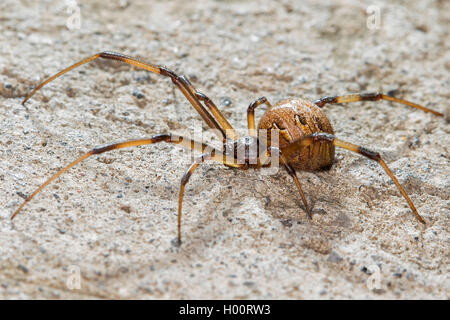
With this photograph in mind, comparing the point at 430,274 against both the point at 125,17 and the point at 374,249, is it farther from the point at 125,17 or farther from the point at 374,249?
the point at 125,17

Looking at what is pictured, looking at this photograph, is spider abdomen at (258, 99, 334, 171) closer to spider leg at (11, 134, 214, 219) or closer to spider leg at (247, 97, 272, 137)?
spider leg at (247, 97, 272, 137)

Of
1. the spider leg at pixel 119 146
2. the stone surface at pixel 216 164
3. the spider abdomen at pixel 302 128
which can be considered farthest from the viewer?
the spider abdomen at pixel 302 128

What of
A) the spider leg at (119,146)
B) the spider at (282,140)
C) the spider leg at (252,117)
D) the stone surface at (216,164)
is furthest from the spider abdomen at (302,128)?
the spider leg at (119,146)

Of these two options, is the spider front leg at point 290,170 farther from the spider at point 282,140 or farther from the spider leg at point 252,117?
the spider leg at point 252,117

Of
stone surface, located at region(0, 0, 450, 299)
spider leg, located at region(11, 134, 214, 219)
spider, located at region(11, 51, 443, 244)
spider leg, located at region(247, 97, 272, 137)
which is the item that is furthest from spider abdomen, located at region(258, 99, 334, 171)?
spider leg, located at region(11, 134, 214, 219)

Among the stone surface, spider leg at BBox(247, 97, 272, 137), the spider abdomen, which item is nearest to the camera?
the stone surface
